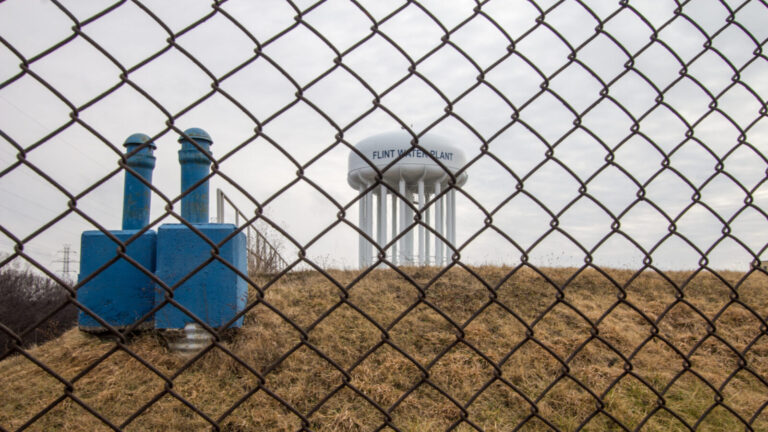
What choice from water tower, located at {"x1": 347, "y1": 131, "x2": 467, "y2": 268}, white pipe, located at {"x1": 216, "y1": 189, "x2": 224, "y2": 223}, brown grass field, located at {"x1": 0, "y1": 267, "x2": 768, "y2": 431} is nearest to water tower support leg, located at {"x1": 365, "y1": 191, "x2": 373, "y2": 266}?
water tower, located at {"x1": 347, "y1": 131, "x2": 467, "y2": 268}

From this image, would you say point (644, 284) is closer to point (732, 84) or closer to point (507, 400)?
point (507, 400)

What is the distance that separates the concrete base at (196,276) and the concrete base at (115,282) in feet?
Result: 0.51

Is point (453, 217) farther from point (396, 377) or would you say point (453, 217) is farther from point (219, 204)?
point (396, 377)

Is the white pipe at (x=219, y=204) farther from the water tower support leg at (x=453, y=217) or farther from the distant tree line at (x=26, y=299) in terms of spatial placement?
the distant tree line at (x=26, y=299)

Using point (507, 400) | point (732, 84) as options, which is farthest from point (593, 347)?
point (732, 84)

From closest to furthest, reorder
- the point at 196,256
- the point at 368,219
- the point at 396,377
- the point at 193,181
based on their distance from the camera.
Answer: the point at 193,181
the point at 196,256
the point at 396,377
the point at 368,219

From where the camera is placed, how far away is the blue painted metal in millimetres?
3939

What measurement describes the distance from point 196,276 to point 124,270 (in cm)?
68

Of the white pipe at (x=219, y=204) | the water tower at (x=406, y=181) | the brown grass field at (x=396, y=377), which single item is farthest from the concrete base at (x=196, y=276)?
the water tower at (x=406, y=181)

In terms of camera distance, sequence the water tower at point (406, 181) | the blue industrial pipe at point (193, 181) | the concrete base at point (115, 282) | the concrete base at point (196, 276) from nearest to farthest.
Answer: the blue industrial pipe at point (193, 181) < the concrete base at point (196, 276) < the concrete base at point (115, 282) < the water tower at point (406, 181)

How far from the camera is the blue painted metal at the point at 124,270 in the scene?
3.94 metres

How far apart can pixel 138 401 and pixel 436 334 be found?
9.43 feet

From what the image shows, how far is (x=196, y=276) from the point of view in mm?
3904

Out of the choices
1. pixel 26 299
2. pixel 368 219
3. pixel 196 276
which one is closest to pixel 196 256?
pixel 196 276
